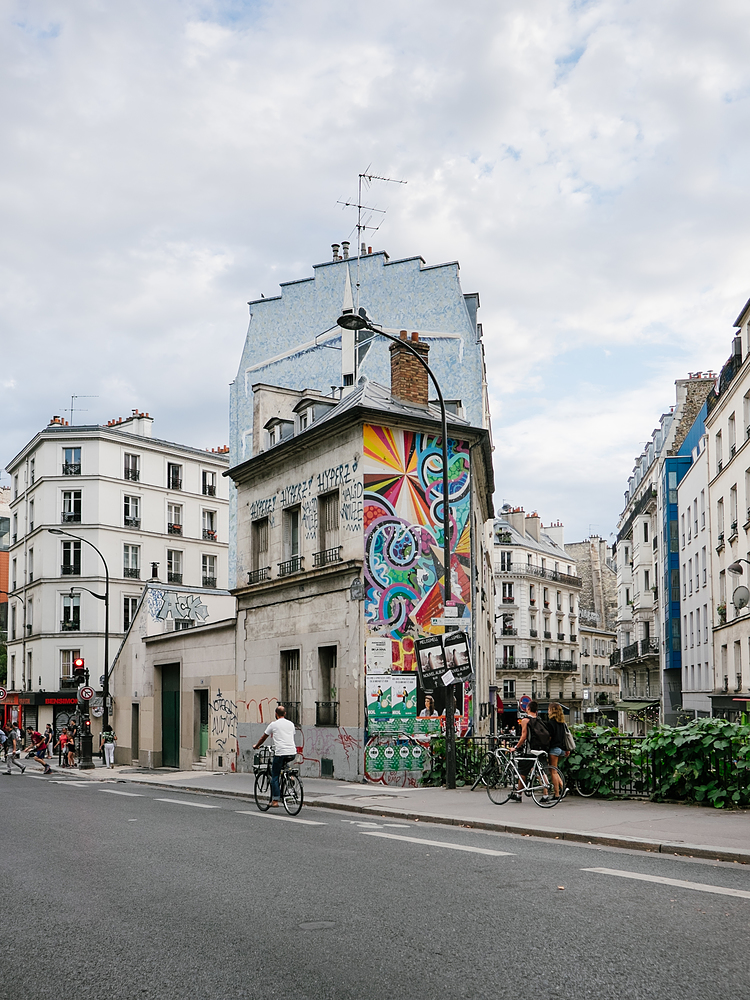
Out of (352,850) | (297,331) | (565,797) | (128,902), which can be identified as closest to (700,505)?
(297,331)

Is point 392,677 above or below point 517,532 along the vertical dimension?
below

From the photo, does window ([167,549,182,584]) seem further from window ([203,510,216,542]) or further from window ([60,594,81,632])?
window ([60,594,81,632])

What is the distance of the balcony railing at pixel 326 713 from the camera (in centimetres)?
2116

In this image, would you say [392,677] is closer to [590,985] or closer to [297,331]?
[590,985]

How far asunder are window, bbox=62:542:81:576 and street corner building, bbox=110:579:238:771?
18310mm

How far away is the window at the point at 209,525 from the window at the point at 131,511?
188 inches

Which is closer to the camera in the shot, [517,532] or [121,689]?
[121,689]

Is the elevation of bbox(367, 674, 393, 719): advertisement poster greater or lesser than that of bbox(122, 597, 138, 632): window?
lesser

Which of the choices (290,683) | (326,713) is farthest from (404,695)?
(290,683)

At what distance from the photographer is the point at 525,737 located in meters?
14.3

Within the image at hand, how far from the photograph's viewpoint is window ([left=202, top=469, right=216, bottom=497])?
2379 inches

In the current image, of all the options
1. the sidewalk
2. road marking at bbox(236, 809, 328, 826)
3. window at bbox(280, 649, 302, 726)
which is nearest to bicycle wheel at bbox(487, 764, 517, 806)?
the sidewalk

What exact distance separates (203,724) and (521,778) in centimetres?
Answer: 1706

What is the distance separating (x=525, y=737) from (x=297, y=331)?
1072 inches
